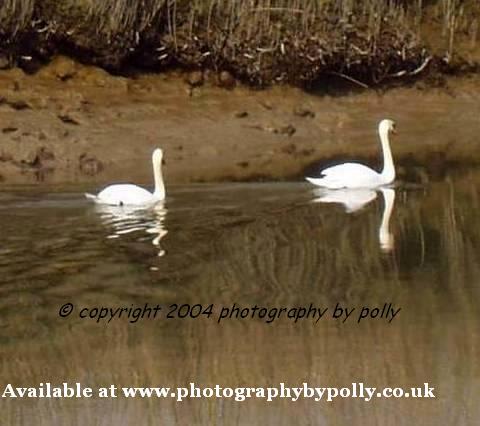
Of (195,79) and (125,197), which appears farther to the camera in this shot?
(195,79)

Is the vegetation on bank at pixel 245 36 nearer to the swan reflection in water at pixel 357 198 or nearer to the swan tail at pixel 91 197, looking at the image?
the swan tail at pixel 91 197

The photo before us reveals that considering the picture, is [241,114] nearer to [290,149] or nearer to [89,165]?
[290,149]

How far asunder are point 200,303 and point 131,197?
4430mm

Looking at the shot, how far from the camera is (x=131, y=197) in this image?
13953 mm

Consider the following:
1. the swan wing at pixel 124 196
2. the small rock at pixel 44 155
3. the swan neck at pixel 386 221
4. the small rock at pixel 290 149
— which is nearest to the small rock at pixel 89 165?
the small rock at pixel 44 155

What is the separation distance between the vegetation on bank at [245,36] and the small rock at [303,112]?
82 centimetres

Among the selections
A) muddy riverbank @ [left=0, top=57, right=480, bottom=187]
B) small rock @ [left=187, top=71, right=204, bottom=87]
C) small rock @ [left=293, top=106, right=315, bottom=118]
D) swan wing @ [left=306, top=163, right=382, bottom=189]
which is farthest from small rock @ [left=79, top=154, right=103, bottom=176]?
small rock @ [left=293, top=106, right=315, bottom=118]

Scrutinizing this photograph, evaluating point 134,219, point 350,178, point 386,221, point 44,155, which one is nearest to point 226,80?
point 44,155

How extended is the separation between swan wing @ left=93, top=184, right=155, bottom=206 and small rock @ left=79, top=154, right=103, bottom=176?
326 centimetres

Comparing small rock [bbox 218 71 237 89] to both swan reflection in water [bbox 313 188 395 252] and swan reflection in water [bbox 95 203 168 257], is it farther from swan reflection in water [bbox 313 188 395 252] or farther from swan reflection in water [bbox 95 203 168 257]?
swan reflection in water [bbox 95 203 168 257]

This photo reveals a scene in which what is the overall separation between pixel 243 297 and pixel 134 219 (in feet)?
11.9

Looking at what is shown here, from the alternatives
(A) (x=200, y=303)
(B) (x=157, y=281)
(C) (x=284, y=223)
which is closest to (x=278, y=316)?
(A) (x=200, y=303)

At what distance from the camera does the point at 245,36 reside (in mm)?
21406

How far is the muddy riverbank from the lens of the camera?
1748cm
